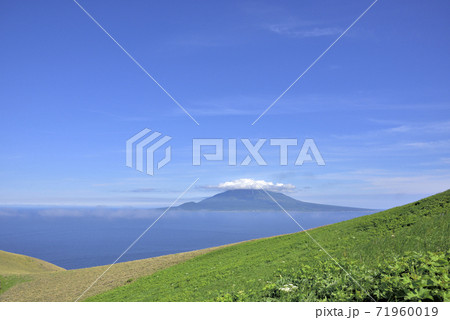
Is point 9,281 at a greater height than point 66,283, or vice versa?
point 66,283

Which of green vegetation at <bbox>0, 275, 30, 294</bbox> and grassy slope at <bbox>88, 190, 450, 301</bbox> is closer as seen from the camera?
grassy slope at <bbox>88, 190, 450, 301</bbox>

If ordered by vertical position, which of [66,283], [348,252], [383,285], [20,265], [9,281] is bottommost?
[20,265]

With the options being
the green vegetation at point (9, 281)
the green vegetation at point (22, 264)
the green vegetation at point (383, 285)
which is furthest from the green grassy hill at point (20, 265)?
the green vegetation at point (383, 285)

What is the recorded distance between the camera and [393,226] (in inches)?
892

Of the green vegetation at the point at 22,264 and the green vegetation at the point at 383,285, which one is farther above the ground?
the green vegetation at the point at 383,285

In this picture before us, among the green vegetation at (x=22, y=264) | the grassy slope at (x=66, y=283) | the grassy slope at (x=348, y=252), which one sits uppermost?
the grassy slope at (x=348, y=252)

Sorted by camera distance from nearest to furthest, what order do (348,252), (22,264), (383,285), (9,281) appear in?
(383,285) < (348,252) < (9,281) < (22,264)

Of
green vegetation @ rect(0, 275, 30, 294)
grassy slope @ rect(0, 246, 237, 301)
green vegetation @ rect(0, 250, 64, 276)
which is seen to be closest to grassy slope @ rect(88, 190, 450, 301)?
grassy slope @ rect(0, 246, 237, 301)

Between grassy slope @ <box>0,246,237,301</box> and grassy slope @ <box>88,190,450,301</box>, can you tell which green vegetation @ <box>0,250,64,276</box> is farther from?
grassy slope @ <box>88,190,450,301</box>

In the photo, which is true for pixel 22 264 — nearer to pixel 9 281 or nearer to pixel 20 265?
pixel 20 265

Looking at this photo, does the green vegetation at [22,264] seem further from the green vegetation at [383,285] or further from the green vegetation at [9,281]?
the green vegetation at [383,285]

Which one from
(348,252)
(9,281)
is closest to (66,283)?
(9,281)

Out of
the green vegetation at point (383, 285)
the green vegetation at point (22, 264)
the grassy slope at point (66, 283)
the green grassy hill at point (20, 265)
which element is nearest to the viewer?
the green vegetation at point (383, 285)

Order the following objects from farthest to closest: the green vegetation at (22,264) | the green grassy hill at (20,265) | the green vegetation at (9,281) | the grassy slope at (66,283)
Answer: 1. the green vegetation at (22,264)
2. the green grassy hill at (20,265)
3. the green vegetation at (9,281)
4. the grassy slope at (66,283)
